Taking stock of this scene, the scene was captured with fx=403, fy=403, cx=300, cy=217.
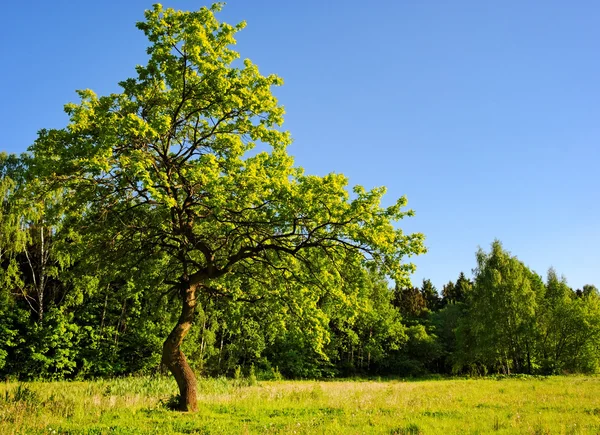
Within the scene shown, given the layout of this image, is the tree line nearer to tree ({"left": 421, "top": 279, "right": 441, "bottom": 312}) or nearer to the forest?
the forest

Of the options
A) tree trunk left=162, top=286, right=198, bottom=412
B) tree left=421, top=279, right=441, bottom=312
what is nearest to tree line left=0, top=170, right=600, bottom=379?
tree trunk left=162, top=286, right=198, bottom=412

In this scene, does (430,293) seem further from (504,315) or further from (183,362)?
(183,362)

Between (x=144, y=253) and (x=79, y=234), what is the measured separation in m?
2.66

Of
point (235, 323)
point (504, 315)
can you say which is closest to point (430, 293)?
point (504, 315)

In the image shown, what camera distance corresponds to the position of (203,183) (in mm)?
13148

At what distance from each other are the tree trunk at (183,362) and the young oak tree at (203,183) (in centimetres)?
5

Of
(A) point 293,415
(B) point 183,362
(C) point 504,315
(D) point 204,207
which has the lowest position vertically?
(A) point 293,415

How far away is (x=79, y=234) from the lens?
1672cm

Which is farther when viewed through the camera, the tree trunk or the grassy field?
the tree trunk

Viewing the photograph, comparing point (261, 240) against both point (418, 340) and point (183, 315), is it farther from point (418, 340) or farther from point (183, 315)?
point (418, 340)

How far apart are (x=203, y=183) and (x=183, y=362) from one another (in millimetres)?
7204

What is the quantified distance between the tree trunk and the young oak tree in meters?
0.05

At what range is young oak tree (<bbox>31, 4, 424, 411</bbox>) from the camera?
42.2 feet

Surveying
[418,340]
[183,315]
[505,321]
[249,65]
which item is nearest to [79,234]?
[183,315]
